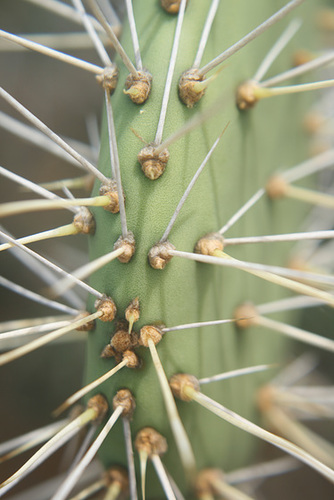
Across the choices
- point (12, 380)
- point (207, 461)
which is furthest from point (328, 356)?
point (12, 380)

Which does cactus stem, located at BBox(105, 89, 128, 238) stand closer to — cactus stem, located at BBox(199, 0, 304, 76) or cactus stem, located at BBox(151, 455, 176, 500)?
cactus stem, located at BBox(199, 0, 304, 76)

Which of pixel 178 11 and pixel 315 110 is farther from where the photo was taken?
pixel 315 110

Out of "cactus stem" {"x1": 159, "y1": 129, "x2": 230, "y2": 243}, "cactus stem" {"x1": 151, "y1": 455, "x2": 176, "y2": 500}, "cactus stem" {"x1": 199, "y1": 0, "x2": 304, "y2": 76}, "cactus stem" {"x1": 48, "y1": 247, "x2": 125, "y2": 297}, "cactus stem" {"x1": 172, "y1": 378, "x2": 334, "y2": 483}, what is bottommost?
"cactus stem" {"x1": 151, "y1": 455, "x2": 176, "y2": 500}

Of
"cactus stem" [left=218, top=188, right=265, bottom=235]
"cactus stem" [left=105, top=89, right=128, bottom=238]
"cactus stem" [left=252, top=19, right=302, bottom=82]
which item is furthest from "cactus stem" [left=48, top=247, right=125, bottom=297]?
"cactus stem" [left=252, top=19, right=302, bottom=82]

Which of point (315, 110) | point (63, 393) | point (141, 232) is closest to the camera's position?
point (141, 232)

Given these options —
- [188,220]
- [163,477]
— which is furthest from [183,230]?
[163,477]

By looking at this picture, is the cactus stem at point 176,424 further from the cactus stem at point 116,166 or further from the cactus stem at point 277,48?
the cactus stem at point 277,48

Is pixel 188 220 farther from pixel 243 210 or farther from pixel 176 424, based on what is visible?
pixel 176 424

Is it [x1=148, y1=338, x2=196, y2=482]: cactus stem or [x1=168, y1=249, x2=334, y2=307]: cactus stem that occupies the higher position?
[x1=168, y1=249, x2=334, y2=307]: cactus stem

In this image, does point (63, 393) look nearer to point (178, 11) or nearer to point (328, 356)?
point (328, 356)
